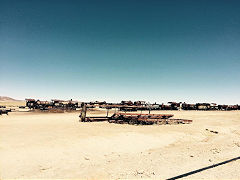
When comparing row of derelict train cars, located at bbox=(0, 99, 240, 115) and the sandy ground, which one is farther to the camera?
A: row of derelict train cars, located at bbox=(0, 99, 240, 115)

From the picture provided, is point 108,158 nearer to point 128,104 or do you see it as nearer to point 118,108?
point 118,108

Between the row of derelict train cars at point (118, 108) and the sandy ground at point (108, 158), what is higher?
the row of derelict train cars at point (118, 108)

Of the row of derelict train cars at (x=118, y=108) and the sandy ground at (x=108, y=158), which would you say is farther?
the row of derelict train cars at (x=118, y=108)

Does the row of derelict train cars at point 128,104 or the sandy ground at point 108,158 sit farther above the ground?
the row of derelict train cars at point 128,104

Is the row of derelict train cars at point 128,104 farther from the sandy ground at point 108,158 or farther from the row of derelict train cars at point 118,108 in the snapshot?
the sandy ground at point 108,158

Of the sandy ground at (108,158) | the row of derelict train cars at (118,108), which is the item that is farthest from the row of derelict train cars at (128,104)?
the sandy ground at (108,158)

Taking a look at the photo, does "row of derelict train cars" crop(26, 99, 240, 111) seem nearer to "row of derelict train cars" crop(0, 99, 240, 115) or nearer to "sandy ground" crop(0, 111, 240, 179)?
"row of derelict train cars" crop(0, 99, 240, 115)

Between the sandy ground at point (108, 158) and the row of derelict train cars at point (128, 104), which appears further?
the row of derelict train cars at point (128, 104)

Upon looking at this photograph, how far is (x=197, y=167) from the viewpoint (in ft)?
22.2

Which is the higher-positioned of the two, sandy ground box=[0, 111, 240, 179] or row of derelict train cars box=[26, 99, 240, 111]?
row of derelict train cars box=[26, 99, 240, 111]

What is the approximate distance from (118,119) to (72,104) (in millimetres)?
27695

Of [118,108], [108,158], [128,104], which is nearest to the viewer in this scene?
[108,158]

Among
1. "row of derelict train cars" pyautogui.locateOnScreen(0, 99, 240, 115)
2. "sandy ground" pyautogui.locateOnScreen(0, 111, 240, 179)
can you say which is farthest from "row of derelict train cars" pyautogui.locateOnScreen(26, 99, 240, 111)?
"sandy ground" pyautogui.locateOnScreen(0, 111, 240, 179)

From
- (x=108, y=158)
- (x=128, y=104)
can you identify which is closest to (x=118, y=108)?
(x=128, y=104)
